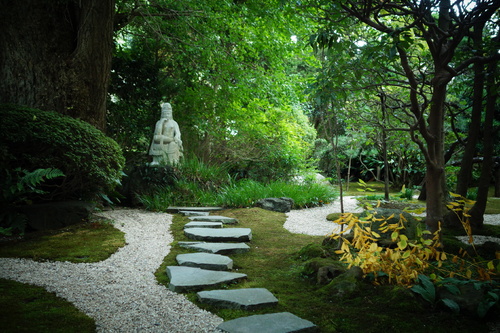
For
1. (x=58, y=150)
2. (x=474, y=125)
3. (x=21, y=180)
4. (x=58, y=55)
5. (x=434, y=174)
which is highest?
(x=58, y=55)

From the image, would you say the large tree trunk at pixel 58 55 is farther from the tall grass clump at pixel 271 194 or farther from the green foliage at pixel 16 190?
the tall grass clump at pixel 271 194

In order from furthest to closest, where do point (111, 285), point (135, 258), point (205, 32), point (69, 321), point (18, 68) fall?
point (205, 32) → point (18, 68) → point (135, 258) → point (111, 285) → point (69, 321)

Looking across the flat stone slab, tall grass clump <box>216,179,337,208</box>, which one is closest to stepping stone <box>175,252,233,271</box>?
the flat stone slab

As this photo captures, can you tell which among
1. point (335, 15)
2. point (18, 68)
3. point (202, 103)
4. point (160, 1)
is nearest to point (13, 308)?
point (335, 15)

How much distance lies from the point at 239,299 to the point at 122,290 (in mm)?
957

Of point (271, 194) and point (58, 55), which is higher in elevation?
point (58, 55)

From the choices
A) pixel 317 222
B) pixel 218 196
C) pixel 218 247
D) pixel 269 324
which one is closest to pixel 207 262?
pixel 218 247

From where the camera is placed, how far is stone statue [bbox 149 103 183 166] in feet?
29.2

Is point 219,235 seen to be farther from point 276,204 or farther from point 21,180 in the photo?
point 276,204

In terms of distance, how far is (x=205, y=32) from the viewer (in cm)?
761

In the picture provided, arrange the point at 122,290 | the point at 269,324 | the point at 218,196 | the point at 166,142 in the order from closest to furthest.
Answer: the point at 269,324 < the point at 122,290 < the point at 218,196 < the point at 166,142

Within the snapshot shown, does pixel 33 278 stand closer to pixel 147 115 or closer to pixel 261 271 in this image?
pixel 261 271

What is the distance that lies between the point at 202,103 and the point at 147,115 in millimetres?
1770

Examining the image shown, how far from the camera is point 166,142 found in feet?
29.4
